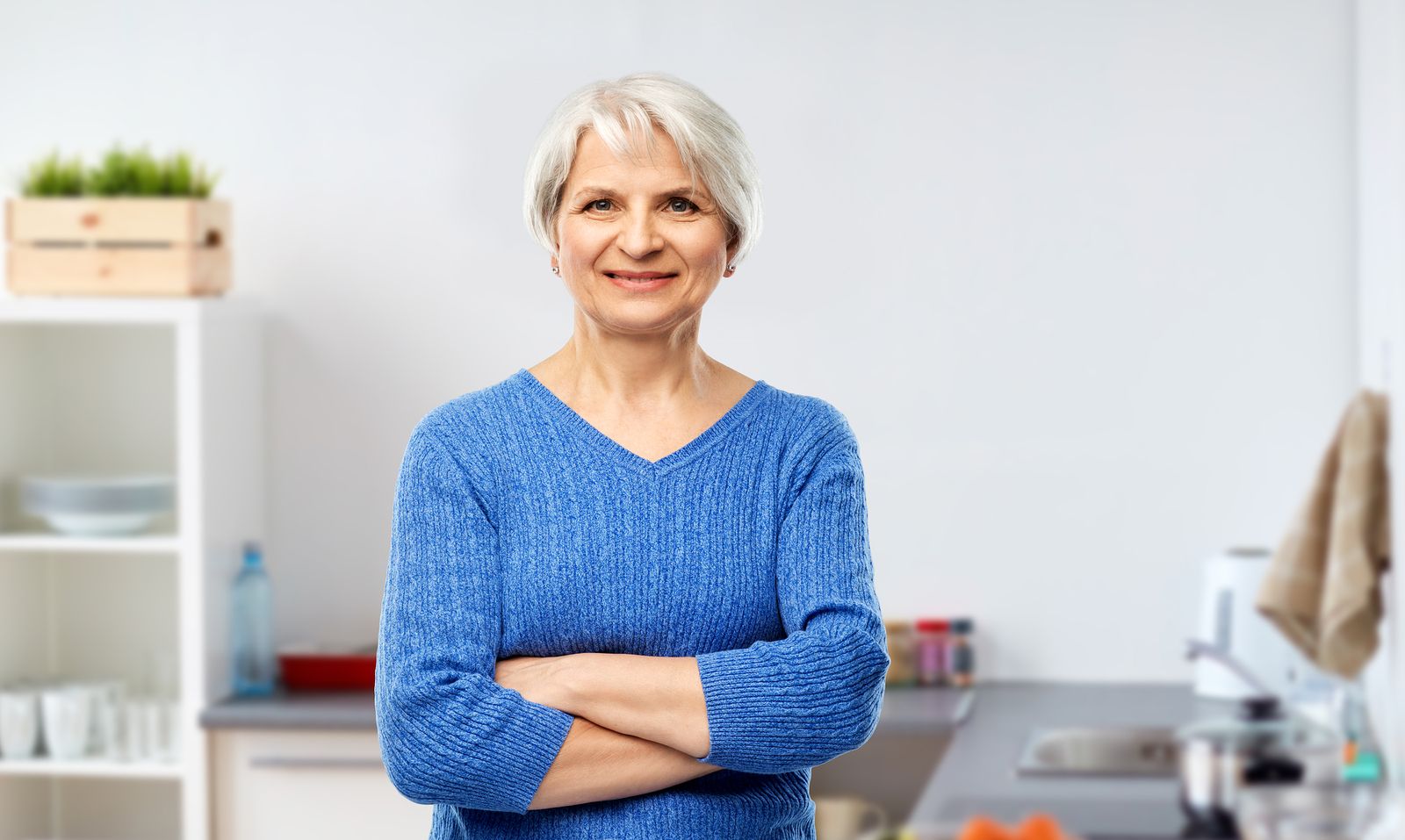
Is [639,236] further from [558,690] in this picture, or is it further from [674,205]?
[558,690]

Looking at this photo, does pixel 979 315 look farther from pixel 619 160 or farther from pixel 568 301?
pixel 619 160

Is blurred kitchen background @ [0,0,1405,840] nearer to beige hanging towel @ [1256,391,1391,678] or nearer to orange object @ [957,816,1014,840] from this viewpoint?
beige hanging towel @ [1256,391,1391,678]

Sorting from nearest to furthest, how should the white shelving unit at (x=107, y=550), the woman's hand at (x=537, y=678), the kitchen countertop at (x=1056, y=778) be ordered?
1. the kitchen countertop at (x=1056, y=778)
2. the woman's hand at (x=537, y=678)
3. the white shelving unit at (x=107, y=550)

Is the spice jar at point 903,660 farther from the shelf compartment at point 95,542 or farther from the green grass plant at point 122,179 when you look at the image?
the green grass plant at point 122,179

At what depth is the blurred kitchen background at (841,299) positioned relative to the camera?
293cm

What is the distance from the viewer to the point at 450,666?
4.33ft

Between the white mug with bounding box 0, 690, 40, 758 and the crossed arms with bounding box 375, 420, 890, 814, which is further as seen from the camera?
the white mug with bounding box 0, 690, 40, 758

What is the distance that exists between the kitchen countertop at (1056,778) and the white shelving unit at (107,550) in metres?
1.45

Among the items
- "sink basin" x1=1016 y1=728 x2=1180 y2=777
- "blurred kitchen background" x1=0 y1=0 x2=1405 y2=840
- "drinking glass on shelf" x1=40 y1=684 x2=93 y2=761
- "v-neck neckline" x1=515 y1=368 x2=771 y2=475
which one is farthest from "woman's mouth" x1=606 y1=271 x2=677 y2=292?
"drinking glass on shelf" x1=40 y1=684 x2=93 y2=761

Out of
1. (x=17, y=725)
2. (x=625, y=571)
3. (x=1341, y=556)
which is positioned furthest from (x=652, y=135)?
(x=17, y=725)

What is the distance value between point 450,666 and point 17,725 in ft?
6.48

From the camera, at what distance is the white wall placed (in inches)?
116

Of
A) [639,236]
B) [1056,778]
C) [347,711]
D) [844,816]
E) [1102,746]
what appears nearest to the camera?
[639,236]

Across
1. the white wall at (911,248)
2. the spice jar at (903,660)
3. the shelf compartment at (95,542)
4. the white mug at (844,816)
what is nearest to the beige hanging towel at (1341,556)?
the white wall at (911,248)
